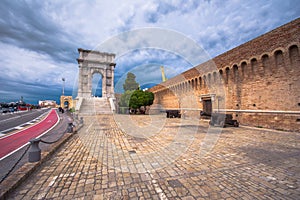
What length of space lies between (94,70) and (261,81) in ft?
109

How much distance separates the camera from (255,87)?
998 cm

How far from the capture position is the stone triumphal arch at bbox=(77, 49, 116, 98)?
103 feet

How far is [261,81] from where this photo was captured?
31.5 feet

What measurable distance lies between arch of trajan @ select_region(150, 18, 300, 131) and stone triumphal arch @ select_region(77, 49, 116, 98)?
26011mm

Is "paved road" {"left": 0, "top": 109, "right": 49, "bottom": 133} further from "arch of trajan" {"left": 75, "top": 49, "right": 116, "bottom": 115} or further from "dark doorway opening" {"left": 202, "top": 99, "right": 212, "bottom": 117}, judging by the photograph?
"dark doorway opening" {"left": 202, "top": 99, "right": 212, "bottom": 117}

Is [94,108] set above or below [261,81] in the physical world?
below

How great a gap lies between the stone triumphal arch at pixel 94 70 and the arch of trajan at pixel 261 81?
26.0m

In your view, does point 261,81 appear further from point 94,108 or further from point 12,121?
point 12,121

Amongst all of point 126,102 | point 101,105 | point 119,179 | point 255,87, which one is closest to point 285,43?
point 255,87

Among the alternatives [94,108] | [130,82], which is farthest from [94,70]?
[94,108]

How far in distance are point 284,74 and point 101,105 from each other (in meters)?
23.8

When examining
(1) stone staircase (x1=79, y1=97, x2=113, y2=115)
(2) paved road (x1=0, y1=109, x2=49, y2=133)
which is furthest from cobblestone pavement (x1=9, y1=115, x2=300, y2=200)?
(1) stone staircase (x1=79, y1=97, x2=113, y2=115)

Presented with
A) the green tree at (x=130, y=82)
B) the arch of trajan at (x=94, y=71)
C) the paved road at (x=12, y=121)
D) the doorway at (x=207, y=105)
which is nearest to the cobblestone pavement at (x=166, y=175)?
the paved road at (x=12, y=121)

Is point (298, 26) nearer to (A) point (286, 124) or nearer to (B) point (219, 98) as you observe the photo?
(A) point (286, 124)
